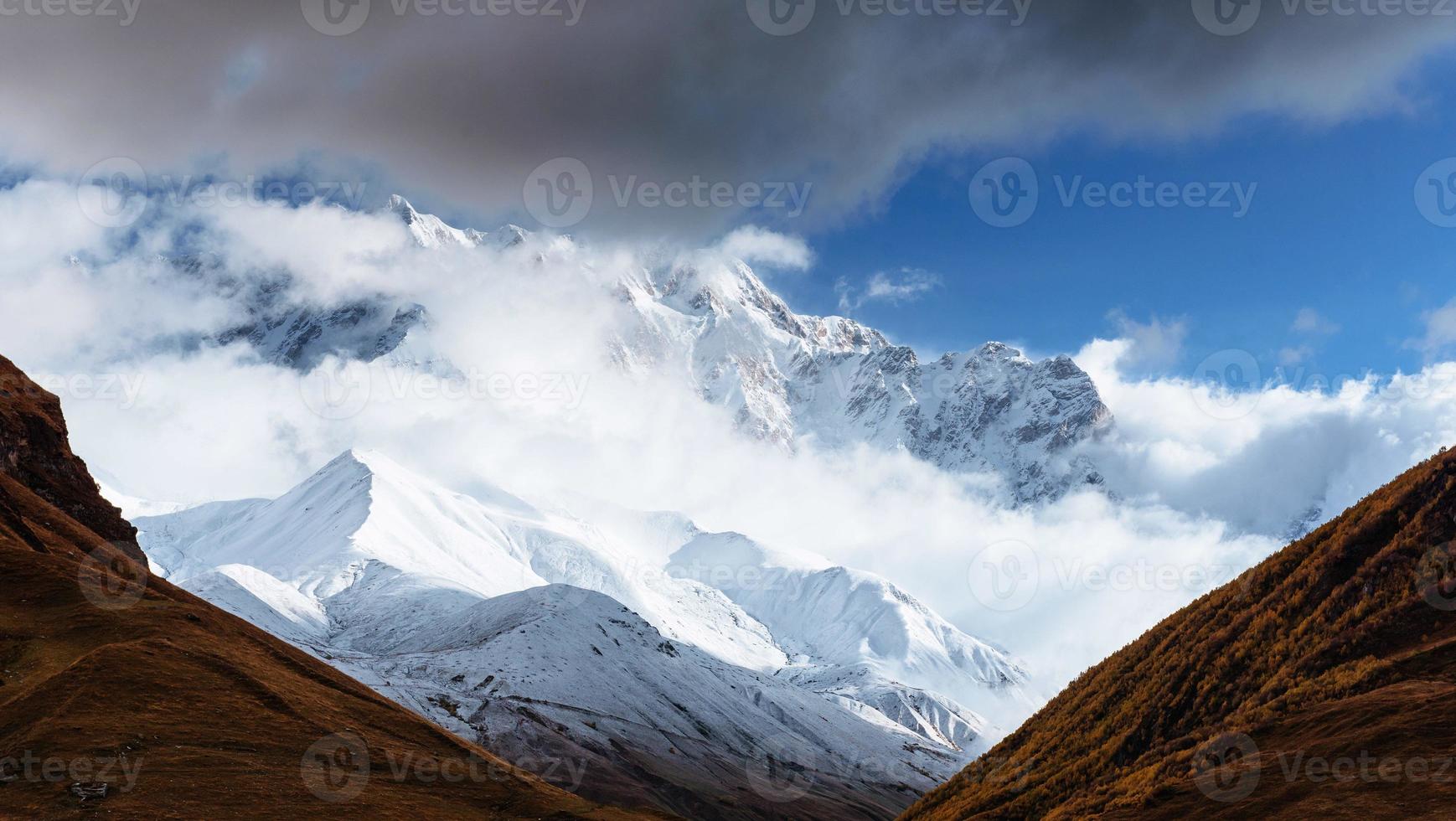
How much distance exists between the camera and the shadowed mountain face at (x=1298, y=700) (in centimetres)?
3022

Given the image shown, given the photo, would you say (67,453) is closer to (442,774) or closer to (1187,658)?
(442,774)

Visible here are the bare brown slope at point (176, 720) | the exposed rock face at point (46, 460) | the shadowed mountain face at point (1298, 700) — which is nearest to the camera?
the shadowed mountain face at point (1298, 700)

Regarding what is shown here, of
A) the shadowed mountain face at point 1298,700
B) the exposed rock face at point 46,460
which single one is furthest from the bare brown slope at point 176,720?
the shadowed mountain face at point 1298,700

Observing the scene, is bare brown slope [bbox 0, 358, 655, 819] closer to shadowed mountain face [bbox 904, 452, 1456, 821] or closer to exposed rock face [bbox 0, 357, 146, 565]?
exposed rock face [bbox 0, 357, 146, 565]

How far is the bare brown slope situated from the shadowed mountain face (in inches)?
1777

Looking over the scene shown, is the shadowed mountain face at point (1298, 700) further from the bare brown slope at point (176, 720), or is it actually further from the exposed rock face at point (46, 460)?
the exposed rock face at point (46, 460)

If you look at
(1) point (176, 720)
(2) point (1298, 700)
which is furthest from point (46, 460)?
A: (2) point (1298, 700)

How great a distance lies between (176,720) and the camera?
7056 cm

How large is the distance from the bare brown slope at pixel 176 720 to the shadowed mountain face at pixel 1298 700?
45.1 m

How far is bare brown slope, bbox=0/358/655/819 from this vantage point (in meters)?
61.1

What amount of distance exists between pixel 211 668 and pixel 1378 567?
79.3 meters

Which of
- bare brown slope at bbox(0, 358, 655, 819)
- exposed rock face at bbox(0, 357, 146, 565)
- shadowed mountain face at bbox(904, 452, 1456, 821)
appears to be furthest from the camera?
exposed rock face at bbox(0, 357, 146, 565)

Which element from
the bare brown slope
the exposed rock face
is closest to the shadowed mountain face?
the bare brown slope

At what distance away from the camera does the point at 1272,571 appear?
4266 centimetres
